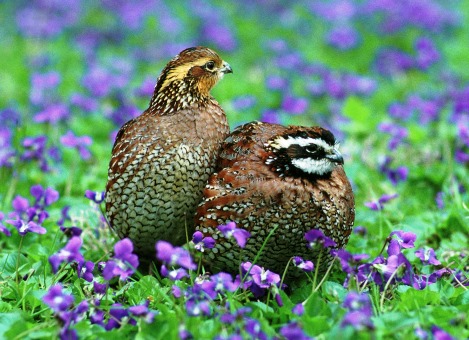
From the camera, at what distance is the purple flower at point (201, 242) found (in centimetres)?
472

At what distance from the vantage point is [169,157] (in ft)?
17.0

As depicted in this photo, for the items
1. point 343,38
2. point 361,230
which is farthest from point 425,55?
point 361,230

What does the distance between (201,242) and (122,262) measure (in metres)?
0.67

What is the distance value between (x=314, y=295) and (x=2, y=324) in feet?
5.28

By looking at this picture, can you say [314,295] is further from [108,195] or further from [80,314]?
[108,195]

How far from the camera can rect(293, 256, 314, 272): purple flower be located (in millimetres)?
4660

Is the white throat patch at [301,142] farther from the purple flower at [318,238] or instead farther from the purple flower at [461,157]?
the purple flower at [461,157]

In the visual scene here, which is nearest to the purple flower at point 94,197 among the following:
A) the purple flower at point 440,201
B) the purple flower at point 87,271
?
the purple flower at point 87,271

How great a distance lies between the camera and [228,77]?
35.7 feet

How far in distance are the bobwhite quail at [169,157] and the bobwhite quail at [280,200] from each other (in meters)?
0.21

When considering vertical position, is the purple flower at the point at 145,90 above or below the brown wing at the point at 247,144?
below

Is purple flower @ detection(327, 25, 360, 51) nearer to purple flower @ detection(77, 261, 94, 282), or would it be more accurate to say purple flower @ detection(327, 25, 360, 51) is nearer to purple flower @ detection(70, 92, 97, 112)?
purple flower @ detection(70, 92, 97, 112)

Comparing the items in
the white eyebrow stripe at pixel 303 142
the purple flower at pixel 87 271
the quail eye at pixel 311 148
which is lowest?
the purple flower at pixel 87 271

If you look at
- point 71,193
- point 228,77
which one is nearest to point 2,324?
point 71,193
